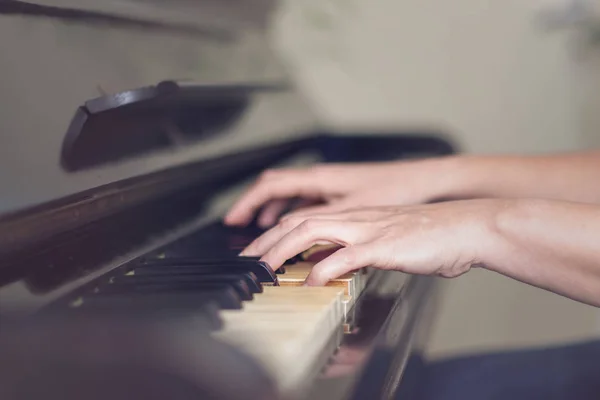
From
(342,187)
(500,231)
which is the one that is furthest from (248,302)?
(342,187)

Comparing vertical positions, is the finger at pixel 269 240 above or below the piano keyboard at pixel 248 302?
above

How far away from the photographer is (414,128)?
1.99 meters

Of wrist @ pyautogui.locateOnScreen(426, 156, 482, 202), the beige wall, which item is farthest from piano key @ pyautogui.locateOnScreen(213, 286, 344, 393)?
the beige wall

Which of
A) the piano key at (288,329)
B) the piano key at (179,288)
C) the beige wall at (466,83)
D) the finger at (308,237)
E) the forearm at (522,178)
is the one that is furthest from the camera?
the beige wall at (466,83)

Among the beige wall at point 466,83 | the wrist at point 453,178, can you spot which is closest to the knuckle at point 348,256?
the wrist at point 453,178

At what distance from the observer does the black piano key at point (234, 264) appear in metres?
0.67

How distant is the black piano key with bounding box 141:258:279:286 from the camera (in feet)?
2.19

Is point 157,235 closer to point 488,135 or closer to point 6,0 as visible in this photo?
point 6,0

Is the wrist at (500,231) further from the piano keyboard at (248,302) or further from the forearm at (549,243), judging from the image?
the piano keyboard at (248,302)

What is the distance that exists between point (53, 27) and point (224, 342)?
410 mm

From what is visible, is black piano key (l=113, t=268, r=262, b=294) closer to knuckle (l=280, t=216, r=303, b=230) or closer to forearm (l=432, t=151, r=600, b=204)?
knuckle (l=280, t=216, r=303, b=230)

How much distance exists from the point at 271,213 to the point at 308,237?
26cm

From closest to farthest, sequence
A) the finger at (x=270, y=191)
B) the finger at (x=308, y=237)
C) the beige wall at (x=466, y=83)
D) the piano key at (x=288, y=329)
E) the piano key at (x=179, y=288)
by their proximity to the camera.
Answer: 1. the piano key at (x=288, y=329)
2. the piano key at (x=179, y=288)
3. the finger at (x=308, y=237)
4. the finger at (x=270, y=191)
5. the beige wall at (x=466, y=83)

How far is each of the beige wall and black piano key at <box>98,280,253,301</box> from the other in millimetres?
1447
